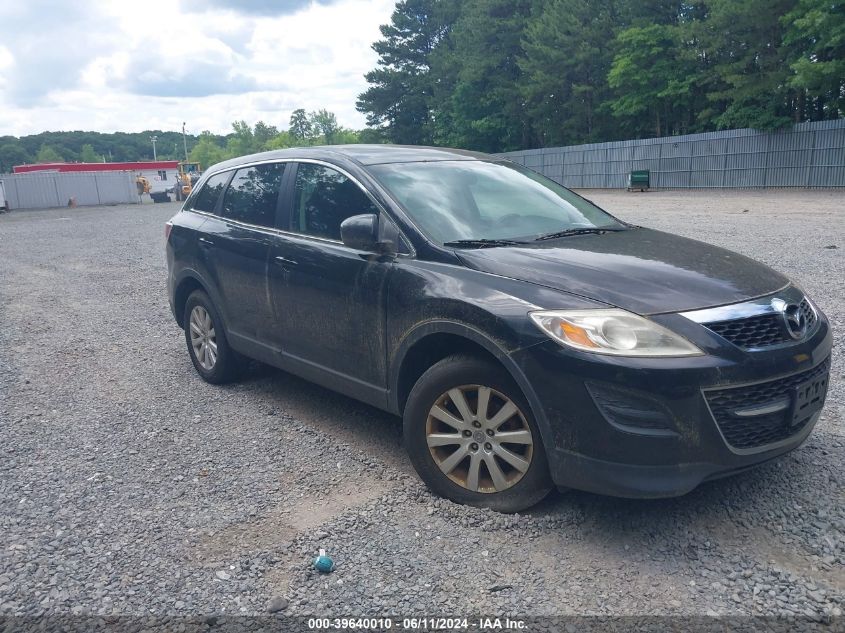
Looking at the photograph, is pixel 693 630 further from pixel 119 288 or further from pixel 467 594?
pixel 119 288

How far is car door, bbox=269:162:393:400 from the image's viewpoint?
4.15 meters

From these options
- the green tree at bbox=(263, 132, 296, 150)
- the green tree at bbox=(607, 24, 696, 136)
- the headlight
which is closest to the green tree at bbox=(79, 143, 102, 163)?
the green tree at bbox=(263, 132, 296, 150)

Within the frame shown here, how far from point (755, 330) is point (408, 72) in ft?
230

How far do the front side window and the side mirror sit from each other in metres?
0.24

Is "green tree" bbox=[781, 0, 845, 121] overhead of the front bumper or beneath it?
overhead

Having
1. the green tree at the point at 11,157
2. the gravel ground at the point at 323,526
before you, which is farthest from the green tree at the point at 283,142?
the gravel ground at the point at 323,526

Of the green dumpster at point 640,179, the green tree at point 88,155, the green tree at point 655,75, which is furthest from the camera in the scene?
the green tree at point 88,155

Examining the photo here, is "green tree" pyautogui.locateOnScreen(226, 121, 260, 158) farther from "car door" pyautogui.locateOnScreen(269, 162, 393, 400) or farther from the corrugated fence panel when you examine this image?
"car door" pyautogui.locateOnScreen(269, 162, 393, 400)

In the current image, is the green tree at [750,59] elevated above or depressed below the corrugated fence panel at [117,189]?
above

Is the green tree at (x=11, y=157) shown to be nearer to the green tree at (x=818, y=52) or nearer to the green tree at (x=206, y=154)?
the green tree at (x=206, y=154)

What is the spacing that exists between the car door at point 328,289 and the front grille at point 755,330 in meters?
1.72

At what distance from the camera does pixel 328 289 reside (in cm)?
440

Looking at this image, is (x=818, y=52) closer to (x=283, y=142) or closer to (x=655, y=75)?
(x=655, y=75)

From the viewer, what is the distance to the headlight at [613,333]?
308cm
